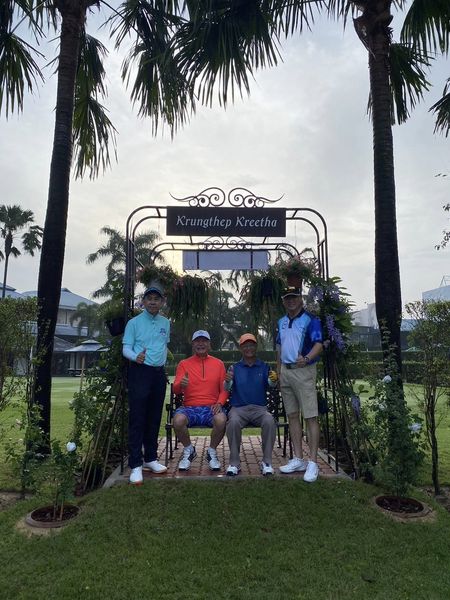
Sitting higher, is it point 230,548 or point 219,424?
point 219,424

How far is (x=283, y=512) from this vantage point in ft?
12.1

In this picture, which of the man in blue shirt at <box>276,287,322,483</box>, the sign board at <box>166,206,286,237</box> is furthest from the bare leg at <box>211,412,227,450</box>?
the sign board at <box>166,206,286,237</box>

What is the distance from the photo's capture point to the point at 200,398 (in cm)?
480

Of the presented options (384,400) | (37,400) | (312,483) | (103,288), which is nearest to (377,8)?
(384,400)

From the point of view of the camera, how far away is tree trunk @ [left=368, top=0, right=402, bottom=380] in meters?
4.72

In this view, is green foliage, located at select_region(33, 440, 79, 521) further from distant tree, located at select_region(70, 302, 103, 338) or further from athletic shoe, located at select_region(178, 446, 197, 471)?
distant tree, located at select_region(70, 302, 103, 338)

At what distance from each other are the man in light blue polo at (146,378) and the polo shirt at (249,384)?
75cm

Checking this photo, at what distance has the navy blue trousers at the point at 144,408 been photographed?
4.31 meters

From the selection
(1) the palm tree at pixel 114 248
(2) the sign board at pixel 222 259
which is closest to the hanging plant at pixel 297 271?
(2) the sign board at pixel 222 259

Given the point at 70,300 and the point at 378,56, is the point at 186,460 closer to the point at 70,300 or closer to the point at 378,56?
the point at 378,56

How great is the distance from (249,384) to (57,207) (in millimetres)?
2912

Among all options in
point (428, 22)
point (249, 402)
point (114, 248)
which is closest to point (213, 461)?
point (249, 402)

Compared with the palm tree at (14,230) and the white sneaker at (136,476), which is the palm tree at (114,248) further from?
the white sneaker at (136,476)

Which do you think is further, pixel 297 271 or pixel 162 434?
pixel 162 434
